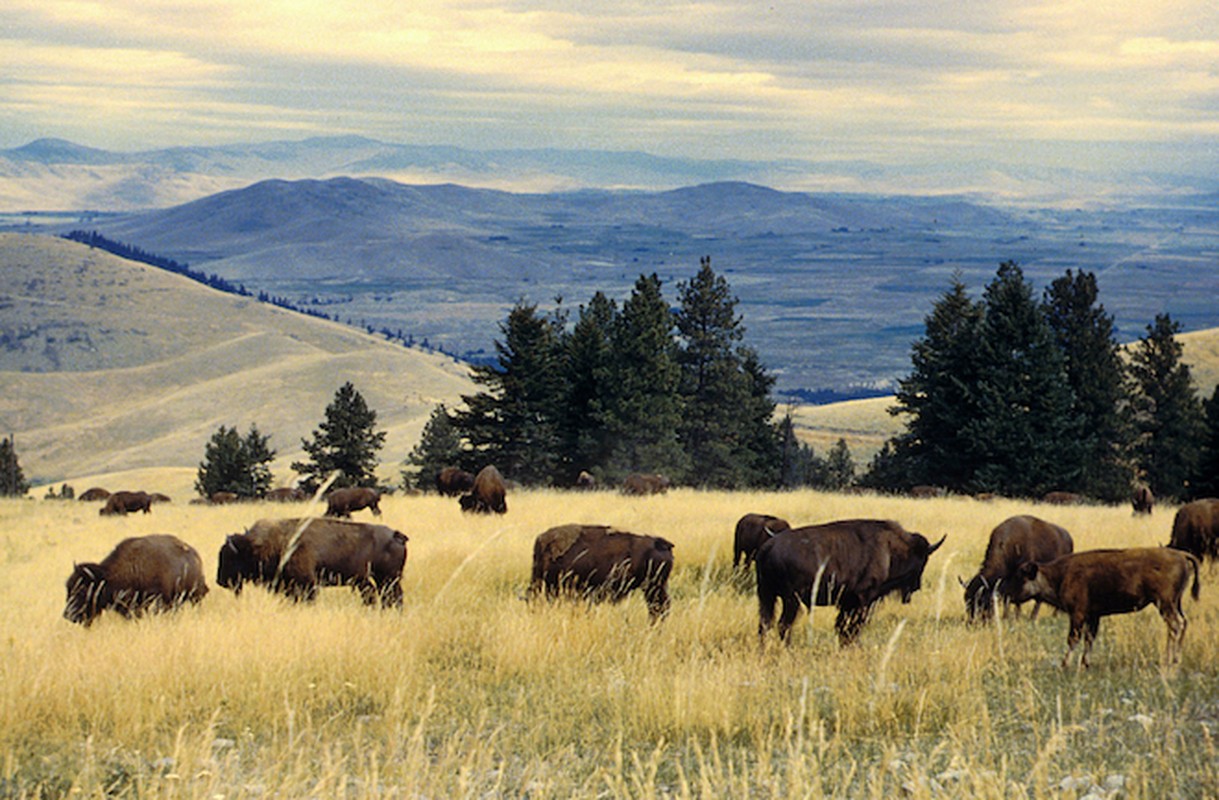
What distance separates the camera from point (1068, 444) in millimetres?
51031

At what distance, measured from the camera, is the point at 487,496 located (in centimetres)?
2758

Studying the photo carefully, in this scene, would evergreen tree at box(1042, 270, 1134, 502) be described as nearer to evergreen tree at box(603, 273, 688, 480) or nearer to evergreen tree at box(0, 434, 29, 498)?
evergreen tree at box(603, 273, 688, 480)

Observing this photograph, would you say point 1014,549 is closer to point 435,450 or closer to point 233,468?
point 435,450

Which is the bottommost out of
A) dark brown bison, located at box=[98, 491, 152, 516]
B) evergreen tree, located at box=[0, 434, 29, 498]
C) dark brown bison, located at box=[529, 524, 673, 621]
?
evergreen tree, located at box=[0, 434, 29, 498]

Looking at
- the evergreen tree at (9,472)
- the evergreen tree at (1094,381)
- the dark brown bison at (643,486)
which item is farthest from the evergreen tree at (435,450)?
the dark brown bison at (643,486)

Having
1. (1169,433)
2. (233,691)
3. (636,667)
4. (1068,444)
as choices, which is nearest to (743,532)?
(636,667)

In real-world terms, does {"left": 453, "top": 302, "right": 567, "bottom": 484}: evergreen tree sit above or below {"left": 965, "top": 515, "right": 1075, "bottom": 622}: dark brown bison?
below

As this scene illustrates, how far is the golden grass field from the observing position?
667 cm

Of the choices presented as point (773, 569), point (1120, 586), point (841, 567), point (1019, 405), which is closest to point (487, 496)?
point (773, 569)

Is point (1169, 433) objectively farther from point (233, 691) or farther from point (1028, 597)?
point (233, 691)

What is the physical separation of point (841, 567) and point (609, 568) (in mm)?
2734

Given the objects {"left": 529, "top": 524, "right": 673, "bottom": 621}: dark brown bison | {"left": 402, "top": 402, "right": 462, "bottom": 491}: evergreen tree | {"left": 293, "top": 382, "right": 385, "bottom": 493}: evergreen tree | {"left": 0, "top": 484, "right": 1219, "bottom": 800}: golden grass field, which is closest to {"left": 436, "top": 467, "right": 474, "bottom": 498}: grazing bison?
{"left": 0, "top": 484, "right": 1219, "bottom": 800}: golden grass field

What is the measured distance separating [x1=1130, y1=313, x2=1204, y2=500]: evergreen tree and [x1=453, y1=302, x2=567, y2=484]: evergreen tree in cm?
3074

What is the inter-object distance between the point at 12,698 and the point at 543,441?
49.2 m
